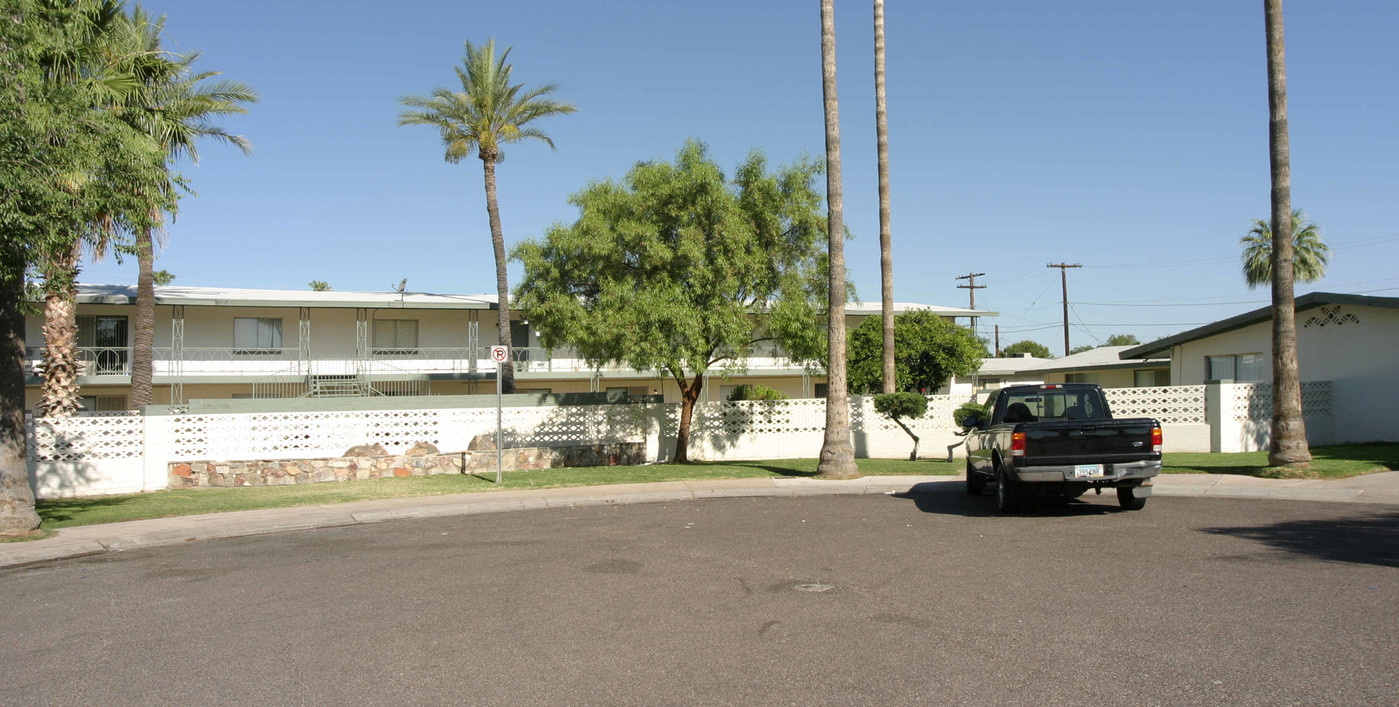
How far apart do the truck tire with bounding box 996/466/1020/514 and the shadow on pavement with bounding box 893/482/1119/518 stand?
0.17 m

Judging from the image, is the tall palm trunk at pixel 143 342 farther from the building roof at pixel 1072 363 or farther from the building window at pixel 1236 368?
the building window at pixel 1236 368

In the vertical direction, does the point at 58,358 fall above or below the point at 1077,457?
above

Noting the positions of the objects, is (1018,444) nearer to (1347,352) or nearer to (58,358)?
(1347,352)

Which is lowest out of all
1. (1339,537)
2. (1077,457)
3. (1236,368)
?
(1339,537)

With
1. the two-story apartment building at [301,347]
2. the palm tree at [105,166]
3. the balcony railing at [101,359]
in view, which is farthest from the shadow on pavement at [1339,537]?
the balcony railing at [101,359]

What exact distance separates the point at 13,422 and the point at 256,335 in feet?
69.1

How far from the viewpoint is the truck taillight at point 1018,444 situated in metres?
12.2

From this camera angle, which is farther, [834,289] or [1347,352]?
[1347,352]

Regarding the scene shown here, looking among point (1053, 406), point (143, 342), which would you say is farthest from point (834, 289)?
point (143, 342)

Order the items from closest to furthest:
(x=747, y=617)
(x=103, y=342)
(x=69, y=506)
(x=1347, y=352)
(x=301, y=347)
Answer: (x=747, y=617) → (x=69, y=506) → (x=1347, y=352) → (x=103, y=342) → (x=301, y=347)

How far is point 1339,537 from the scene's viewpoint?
33.2 feet

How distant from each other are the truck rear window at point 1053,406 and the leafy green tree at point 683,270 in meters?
7.16

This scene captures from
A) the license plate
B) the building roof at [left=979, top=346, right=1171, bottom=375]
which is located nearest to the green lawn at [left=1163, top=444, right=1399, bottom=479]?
the license plate

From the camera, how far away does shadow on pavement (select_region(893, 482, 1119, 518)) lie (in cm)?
1298
